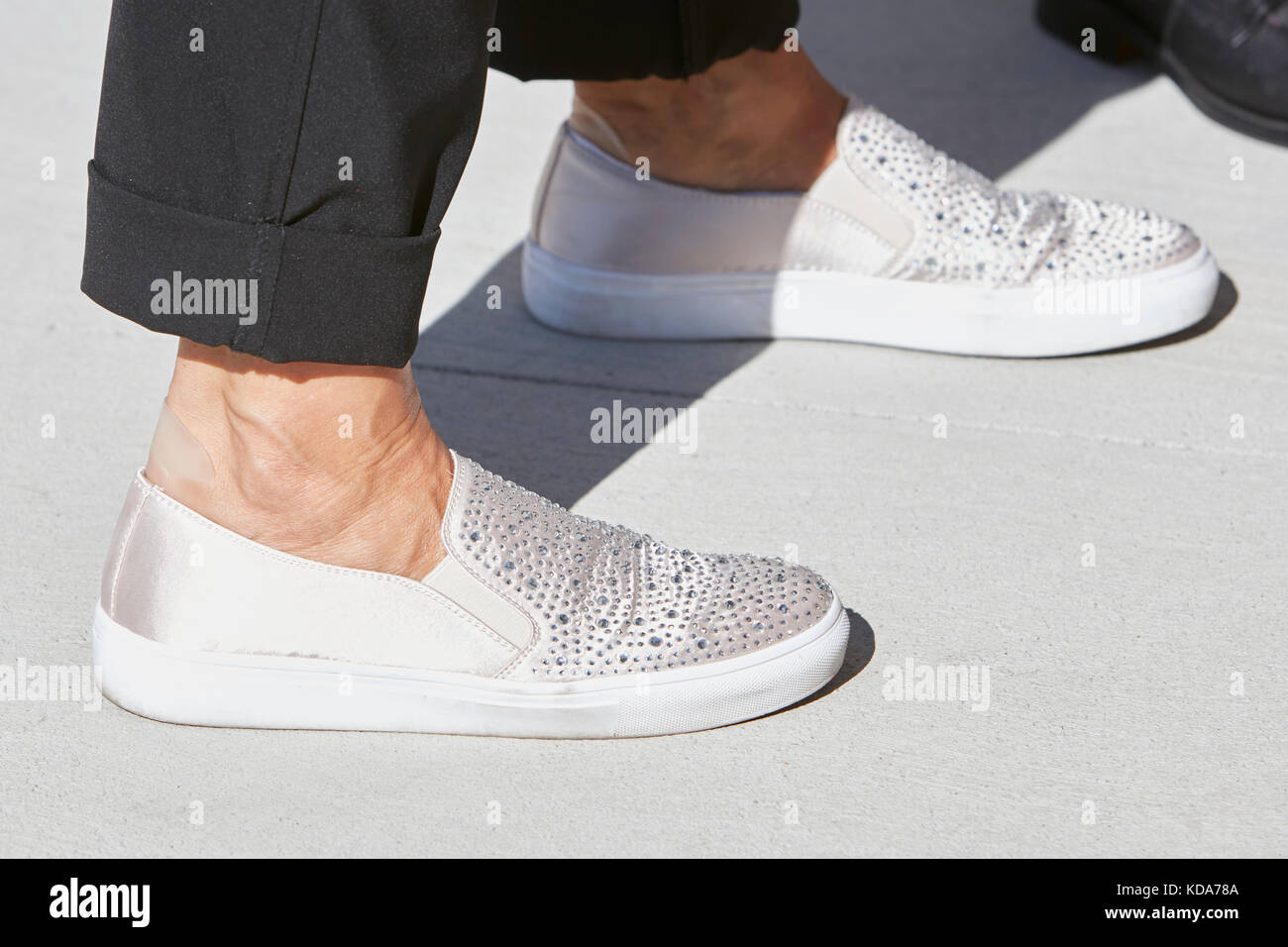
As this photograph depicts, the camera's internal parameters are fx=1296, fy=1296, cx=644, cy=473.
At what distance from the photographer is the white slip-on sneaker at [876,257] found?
164 centimetres

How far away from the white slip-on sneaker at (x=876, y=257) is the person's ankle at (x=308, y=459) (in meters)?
0.68

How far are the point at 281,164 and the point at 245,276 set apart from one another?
8 centimetres

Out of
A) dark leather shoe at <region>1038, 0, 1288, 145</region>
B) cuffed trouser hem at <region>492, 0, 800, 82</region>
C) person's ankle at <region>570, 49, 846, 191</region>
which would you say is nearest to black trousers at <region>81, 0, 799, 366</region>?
cuffed trouser hem at <region>492, 0, 800, 82</region>

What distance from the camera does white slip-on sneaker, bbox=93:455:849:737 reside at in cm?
105

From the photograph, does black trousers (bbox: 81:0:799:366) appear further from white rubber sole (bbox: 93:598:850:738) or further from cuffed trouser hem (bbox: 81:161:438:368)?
white rubber sole (bbox: 93:598:850:738)

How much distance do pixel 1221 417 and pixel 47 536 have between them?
4.43 feet

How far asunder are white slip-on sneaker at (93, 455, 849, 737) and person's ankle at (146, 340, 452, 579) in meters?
0.02

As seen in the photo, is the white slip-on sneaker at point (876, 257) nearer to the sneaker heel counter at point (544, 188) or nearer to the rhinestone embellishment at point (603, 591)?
the sneaker heel counter at point (544, 188)

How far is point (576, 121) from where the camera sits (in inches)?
66.6

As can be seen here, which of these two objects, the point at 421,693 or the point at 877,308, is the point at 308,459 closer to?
the point at 421,693

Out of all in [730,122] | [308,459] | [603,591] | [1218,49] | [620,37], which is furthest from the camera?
[1218,49]

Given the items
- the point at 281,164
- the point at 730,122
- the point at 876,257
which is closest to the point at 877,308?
the point at 876,257

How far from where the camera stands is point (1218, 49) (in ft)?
7.35

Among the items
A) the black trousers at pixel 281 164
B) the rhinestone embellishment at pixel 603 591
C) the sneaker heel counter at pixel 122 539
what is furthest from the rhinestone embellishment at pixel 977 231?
the sneaker heel counter at pixel 122 539
